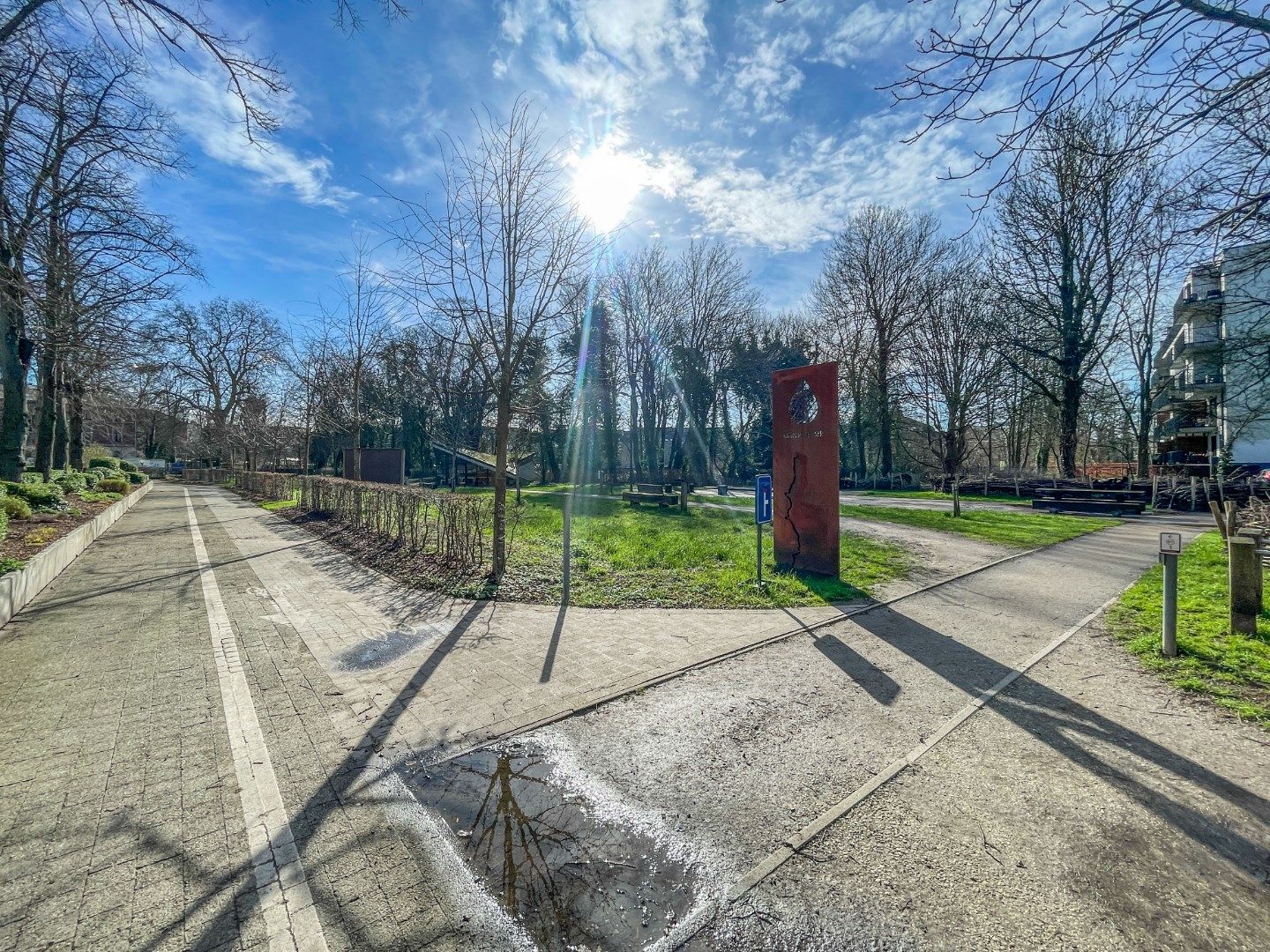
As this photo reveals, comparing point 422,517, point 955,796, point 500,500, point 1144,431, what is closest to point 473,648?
point 500,500

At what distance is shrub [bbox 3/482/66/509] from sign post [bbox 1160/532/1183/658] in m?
19.1

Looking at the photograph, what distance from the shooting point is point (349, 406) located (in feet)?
67.6

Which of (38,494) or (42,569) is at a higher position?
(38,494)

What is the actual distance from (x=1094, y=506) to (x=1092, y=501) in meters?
0.22

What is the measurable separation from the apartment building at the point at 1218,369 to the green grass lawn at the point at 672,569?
228 inches

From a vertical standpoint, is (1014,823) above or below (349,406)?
below

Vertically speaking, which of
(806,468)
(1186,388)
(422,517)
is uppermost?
(1186,388)

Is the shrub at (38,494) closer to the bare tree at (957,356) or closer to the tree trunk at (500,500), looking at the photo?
the tree trunk at (500,500)

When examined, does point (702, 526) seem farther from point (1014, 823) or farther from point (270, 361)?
point (270, 361)

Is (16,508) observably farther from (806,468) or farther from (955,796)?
(955,796)

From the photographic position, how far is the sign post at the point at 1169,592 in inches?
191

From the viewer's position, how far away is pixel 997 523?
53.1 feet

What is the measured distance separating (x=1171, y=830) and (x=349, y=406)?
911 inches

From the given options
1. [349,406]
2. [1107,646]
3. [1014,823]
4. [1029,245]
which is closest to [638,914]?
[1014,823]
